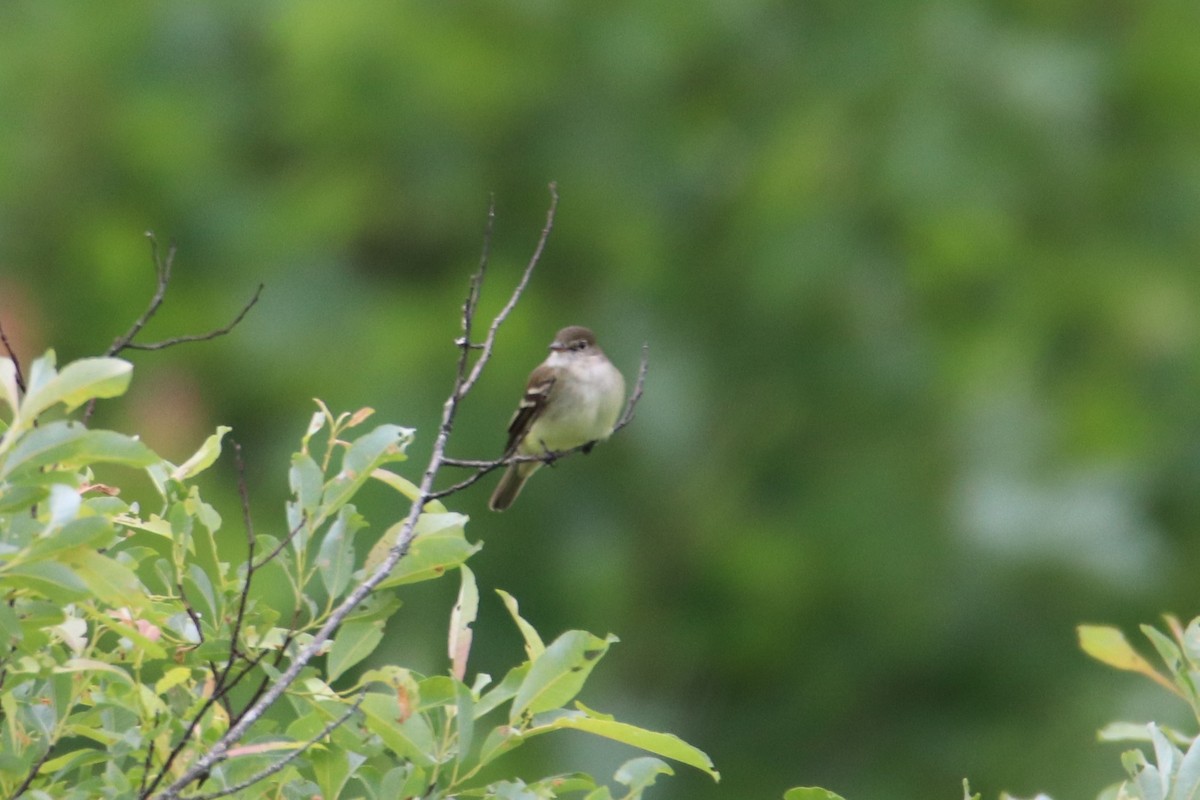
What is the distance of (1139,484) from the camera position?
47.4 ft

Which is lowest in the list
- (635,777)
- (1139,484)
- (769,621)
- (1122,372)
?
(635,777)

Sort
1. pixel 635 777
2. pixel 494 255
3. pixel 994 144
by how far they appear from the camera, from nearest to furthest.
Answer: pixel 635 777, pixel 494 255, pixel 994 144

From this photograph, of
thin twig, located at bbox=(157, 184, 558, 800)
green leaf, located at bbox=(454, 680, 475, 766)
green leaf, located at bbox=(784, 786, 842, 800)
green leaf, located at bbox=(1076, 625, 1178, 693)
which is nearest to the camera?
thin twig, located at bbox=(157, 184, 558, 800)

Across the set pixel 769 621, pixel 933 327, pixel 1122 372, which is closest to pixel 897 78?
pixel 933 327

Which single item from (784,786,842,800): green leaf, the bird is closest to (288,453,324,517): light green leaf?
(784,786,842,800): green leaf

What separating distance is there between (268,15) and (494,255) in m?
3.20

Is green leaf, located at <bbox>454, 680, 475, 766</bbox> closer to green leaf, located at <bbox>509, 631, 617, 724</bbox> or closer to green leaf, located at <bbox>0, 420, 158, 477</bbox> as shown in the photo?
green leaf, located at <bbox>509, 631, 617, 724</bbox>

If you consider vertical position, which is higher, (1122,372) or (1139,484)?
(1122,372)

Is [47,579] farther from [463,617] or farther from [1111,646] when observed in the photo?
[1111,646]

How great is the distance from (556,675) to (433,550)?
0.28m

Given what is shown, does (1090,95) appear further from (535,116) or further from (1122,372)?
(535,116)

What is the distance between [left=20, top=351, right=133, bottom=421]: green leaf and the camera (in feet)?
8.01

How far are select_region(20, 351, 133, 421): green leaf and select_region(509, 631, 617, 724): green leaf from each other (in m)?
0.79

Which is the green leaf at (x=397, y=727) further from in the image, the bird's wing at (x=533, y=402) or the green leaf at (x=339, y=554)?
the bird's wing at (x=533, y=402)
